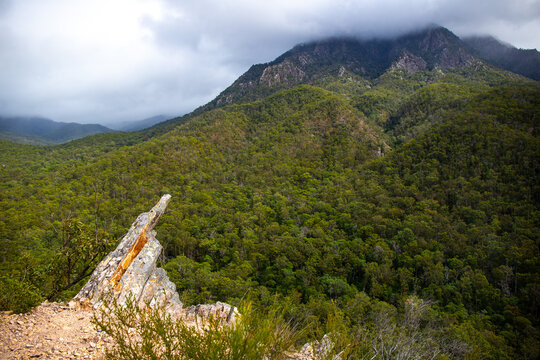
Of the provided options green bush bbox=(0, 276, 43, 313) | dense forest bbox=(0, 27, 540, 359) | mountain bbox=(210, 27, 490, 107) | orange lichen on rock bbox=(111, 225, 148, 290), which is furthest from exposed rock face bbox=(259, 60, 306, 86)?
green bush bbox=(0, 276, 43, 313)

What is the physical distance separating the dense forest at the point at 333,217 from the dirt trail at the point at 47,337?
2.13ft

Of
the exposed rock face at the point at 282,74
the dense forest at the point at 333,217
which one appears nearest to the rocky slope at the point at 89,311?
the dense forest at the point at 333,217

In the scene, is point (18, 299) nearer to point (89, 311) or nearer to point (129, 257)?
point (89, 311)

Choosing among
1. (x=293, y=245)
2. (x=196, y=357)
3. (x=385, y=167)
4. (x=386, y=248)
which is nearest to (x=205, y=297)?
(x=293, y=245)

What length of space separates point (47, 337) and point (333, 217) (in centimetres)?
4763

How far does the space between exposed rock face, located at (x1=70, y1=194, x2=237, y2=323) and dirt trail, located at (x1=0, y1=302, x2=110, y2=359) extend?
5.24ft

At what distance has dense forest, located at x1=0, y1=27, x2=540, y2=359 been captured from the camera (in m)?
24.1

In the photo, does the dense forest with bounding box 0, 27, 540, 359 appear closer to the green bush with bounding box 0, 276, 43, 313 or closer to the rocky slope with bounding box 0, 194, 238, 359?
the green bush with bounding box 0, 276, 43, 313

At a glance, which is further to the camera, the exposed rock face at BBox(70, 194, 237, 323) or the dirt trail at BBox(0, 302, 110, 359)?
the exposed rock face at BBox(70, 194, 237, 323)

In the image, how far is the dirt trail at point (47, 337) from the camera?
5707 millimetres

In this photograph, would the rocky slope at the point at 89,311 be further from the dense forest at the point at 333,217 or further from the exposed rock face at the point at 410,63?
the exposed rock face at the point at 410,63

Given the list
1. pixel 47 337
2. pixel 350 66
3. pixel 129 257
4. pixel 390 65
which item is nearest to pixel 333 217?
pixel 129 257

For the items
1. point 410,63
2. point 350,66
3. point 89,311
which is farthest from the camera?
point 350,66

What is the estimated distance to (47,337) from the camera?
640cm
